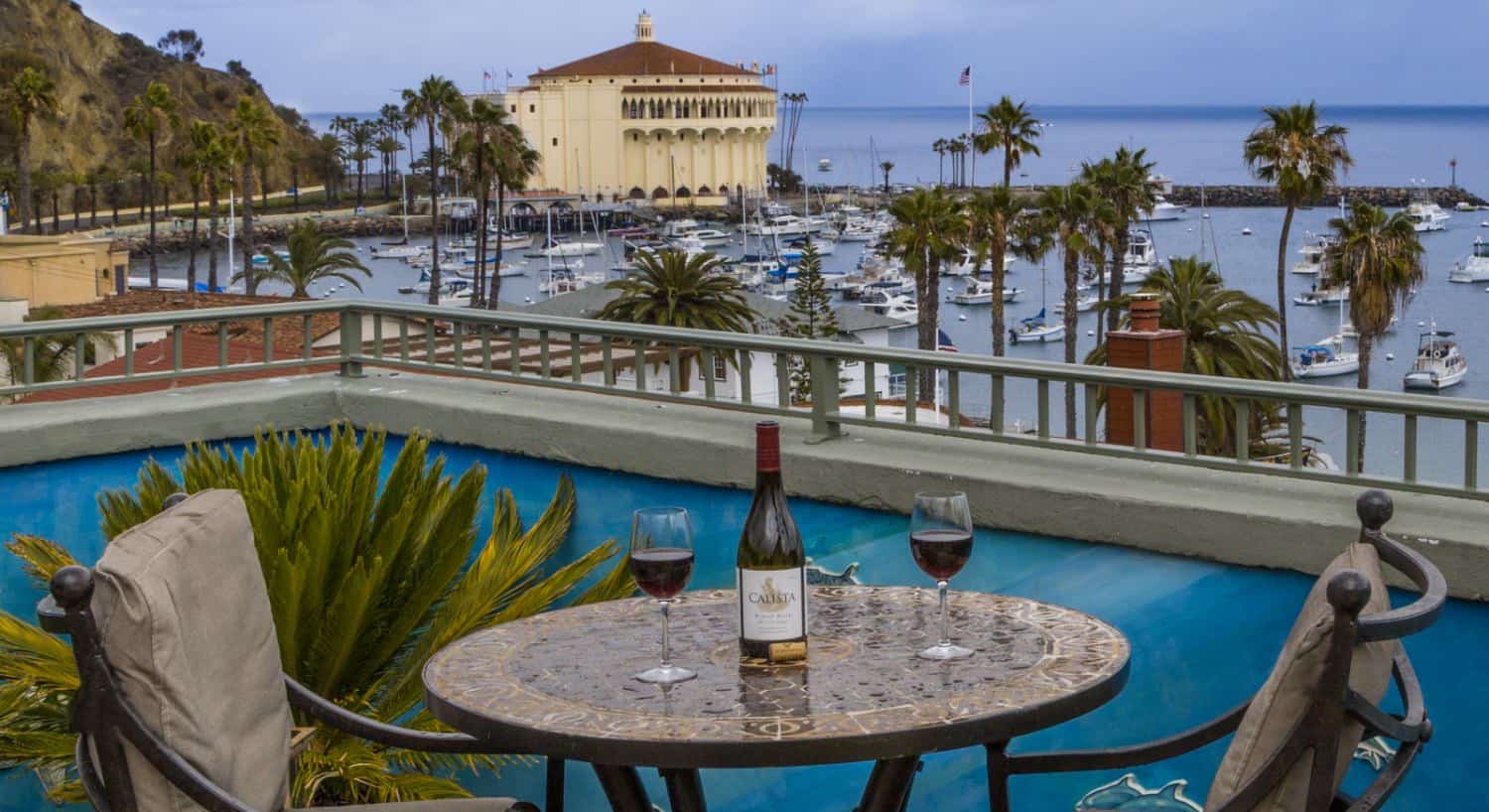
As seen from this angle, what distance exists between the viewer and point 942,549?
3232 millimetres

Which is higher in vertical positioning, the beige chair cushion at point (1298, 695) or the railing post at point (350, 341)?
the railing post at point (350, 341)

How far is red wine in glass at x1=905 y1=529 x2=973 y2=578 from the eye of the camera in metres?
3.23

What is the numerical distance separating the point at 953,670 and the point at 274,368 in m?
4.99

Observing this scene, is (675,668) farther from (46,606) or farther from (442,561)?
(442,561)

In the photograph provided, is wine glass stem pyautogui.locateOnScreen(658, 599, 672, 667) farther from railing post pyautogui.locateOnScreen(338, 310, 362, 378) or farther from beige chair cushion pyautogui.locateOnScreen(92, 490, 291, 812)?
railing post pyautogui.locateOnScreen(338, 310, 362, 378)

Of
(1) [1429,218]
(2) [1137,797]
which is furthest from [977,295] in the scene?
(2) [1137,797]

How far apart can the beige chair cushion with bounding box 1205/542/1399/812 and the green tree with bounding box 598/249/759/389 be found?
34886 mm

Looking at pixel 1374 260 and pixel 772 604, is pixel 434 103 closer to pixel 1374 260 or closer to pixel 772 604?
pixel 1374 260

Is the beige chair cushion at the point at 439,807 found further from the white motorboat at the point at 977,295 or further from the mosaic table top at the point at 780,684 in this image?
the white motorboat at the point at 977,295

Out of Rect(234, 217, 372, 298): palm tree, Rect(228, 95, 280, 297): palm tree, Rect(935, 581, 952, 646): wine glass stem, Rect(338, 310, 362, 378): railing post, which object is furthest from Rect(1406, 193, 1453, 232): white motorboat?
Rect(935, 581, 952, 646): wine glass stem

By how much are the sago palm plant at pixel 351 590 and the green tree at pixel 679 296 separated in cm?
3145

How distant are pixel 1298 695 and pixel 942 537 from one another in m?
0.80

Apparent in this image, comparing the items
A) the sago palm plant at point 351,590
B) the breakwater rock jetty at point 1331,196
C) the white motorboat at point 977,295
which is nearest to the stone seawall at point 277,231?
the white motorboat at point 977,295

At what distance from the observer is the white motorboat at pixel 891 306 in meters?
93.7
